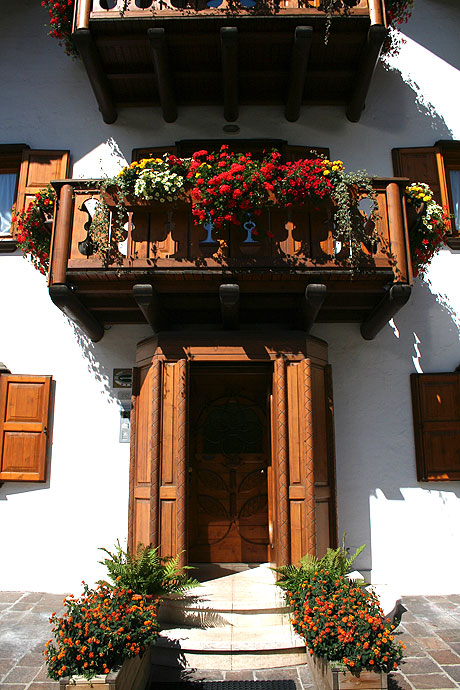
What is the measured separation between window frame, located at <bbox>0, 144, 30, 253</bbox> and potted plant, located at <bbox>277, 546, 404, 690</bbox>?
6.22m

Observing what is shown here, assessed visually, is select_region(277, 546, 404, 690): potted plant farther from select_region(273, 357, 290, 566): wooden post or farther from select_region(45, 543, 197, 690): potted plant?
select_region(45, 543, 197, 690): potted plant

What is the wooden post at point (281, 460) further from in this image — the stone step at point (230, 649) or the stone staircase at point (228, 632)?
the stone step at point (230, 649)

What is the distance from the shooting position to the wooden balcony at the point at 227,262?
6.32 m

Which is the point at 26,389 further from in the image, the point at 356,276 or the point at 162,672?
the point at 356,276

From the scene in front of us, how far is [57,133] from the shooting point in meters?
8.39

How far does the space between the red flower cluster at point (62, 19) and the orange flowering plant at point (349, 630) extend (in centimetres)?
829

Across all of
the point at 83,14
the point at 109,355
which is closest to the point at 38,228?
the point at 109,355

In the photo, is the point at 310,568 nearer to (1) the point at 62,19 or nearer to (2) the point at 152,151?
(2) the point at 152,151

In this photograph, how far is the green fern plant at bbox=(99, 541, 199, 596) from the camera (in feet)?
18.3

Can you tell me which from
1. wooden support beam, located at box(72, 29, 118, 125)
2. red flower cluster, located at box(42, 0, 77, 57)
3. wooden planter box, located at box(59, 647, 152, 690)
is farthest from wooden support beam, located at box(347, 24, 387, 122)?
wooden planter box, located at box(59, 647, 152, 690)

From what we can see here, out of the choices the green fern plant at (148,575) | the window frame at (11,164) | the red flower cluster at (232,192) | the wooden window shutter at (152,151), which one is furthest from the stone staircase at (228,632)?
the wooden window shutter at (152,151)

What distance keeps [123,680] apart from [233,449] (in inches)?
145

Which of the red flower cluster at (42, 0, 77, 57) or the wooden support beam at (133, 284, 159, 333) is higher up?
the red flower cluster at (42, 0, 77, 57)

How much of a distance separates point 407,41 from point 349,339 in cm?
508
